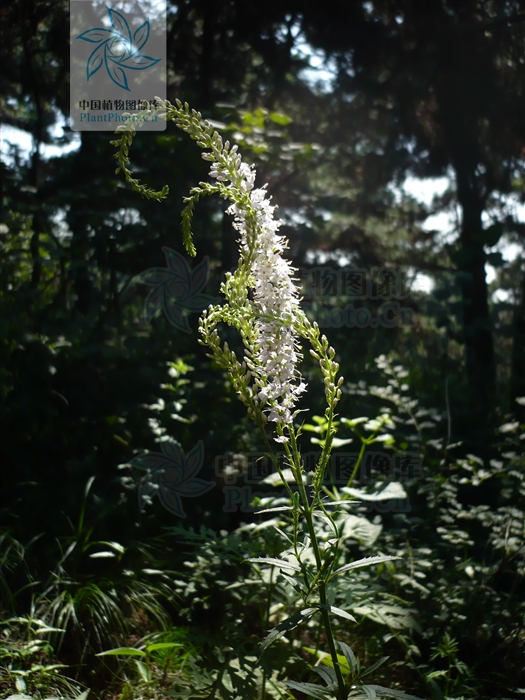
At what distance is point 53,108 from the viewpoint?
13.6ft

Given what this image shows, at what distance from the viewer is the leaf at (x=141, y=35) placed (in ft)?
12.8

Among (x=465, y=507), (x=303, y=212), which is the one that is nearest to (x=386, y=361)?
(x=465, y=507)

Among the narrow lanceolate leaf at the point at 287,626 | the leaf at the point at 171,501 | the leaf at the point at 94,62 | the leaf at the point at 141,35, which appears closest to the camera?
the narrow lanceolate leaf at the point at 287,626

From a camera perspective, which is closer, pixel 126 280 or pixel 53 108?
pixel 126 280

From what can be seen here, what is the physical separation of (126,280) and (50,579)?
1.97m

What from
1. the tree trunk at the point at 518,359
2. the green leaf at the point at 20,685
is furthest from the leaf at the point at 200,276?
the green leaf at the point at 20,685

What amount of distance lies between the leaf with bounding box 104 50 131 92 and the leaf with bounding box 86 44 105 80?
0.05 meters

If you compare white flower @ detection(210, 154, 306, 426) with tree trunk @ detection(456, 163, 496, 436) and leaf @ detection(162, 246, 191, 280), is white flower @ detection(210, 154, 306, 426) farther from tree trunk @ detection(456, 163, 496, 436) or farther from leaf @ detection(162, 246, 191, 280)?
tree trunk @ detection(456, 163, 496, 436)

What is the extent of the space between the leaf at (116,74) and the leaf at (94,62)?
0.17 ft

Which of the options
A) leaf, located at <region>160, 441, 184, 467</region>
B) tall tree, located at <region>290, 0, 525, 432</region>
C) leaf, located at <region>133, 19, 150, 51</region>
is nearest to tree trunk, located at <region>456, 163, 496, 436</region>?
tall tree, located at <region>290, 0, 525, 432</region>

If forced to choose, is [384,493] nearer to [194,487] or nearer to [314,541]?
[314,541]

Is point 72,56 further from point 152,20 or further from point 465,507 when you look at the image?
point 465,507

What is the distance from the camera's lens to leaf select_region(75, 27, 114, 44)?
12.3 feet

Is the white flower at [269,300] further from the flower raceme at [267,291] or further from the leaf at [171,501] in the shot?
the leaf at [171,501]
